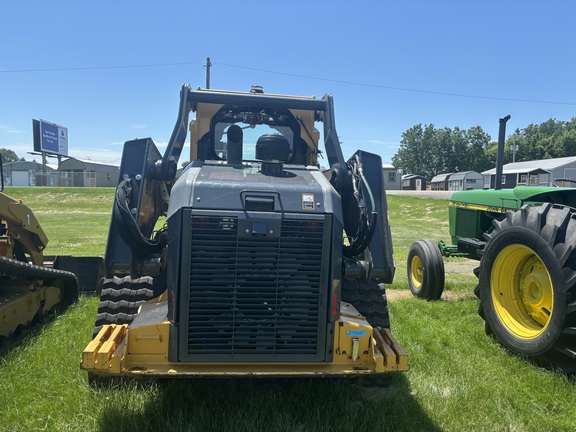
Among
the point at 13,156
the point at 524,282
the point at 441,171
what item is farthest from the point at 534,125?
the point at 13,156

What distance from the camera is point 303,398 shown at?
358cm

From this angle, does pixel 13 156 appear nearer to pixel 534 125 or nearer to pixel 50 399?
pixel 534 125

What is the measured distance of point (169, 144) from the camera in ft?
13.6

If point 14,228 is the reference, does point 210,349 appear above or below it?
below

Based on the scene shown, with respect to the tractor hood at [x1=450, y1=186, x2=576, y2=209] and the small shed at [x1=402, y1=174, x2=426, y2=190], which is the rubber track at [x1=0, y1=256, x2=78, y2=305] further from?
the small shed at [x1=402, y1=174, x2=426, y2=190]

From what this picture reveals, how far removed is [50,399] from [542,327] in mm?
4336

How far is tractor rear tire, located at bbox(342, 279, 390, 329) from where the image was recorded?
4.06 metres

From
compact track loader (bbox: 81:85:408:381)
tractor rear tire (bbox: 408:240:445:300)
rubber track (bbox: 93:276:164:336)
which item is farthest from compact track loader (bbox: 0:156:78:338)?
tractor rear tire (bbox: 408:240:445:300)

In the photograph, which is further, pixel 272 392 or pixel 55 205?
pixel 55 205

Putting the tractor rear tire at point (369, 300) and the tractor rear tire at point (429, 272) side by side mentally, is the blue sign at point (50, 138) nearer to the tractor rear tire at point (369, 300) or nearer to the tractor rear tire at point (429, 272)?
the tractor rear tire at point (429, 272)

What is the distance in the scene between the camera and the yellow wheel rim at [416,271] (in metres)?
7.40

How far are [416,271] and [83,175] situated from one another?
5419 centimetres

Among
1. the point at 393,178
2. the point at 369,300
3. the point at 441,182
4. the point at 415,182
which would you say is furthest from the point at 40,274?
the point at 415,182

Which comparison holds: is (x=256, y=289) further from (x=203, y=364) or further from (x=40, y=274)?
(x=40, y=274)
